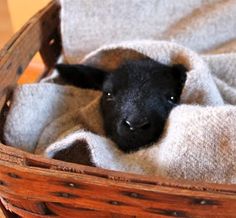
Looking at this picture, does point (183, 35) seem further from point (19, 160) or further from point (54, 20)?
point (19, 160)

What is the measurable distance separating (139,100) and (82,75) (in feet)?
0.64

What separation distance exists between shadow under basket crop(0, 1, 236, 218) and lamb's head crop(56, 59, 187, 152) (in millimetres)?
120

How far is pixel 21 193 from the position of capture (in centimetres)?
55

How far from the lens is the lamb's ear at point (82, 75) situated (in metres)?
0.77

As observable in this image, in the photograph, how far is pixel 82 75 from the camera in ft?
2.57

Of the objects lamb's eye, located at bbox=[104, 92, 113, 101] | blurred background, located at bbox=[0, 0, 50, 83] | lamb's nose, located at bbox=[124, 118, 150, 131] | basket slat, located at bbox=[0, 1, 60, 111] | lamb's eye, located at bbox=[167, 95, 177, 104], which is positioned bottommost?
blurred background, located at bbox=[0, 0, 50, 83]

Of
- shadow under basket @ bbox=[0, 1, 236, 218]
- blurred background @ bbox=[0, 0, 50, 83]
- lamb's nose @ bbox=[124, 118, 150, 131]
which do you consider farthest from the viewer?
blurred background @ bbox=[0, 0, 50, 83]

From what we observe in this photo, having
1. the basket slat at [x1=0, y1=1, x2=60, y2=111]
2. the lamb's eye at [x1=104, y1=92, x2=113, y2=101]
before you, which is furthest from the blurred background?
the lamb's eye at [x1=104, y1=92, x2=113, y2=101]

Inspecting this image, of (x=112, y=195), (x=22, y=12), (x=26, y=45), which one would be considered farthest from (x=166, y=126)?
(x=22, y=12)

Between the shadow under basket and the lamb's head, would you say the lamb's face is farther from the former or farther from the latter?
the shadow under basket

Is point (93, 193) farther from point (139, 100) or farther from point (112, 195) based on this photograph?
point (139, 100)

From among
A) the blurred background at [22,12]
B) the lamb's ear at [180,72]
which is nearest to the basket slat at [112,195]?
the lamb's ear at [180,72]

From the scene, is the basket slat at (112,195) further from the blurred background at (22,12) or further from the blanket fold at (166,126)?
the blurred background at (22,12)

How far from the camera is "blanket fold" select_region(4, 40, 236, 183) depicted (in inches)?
20.8
